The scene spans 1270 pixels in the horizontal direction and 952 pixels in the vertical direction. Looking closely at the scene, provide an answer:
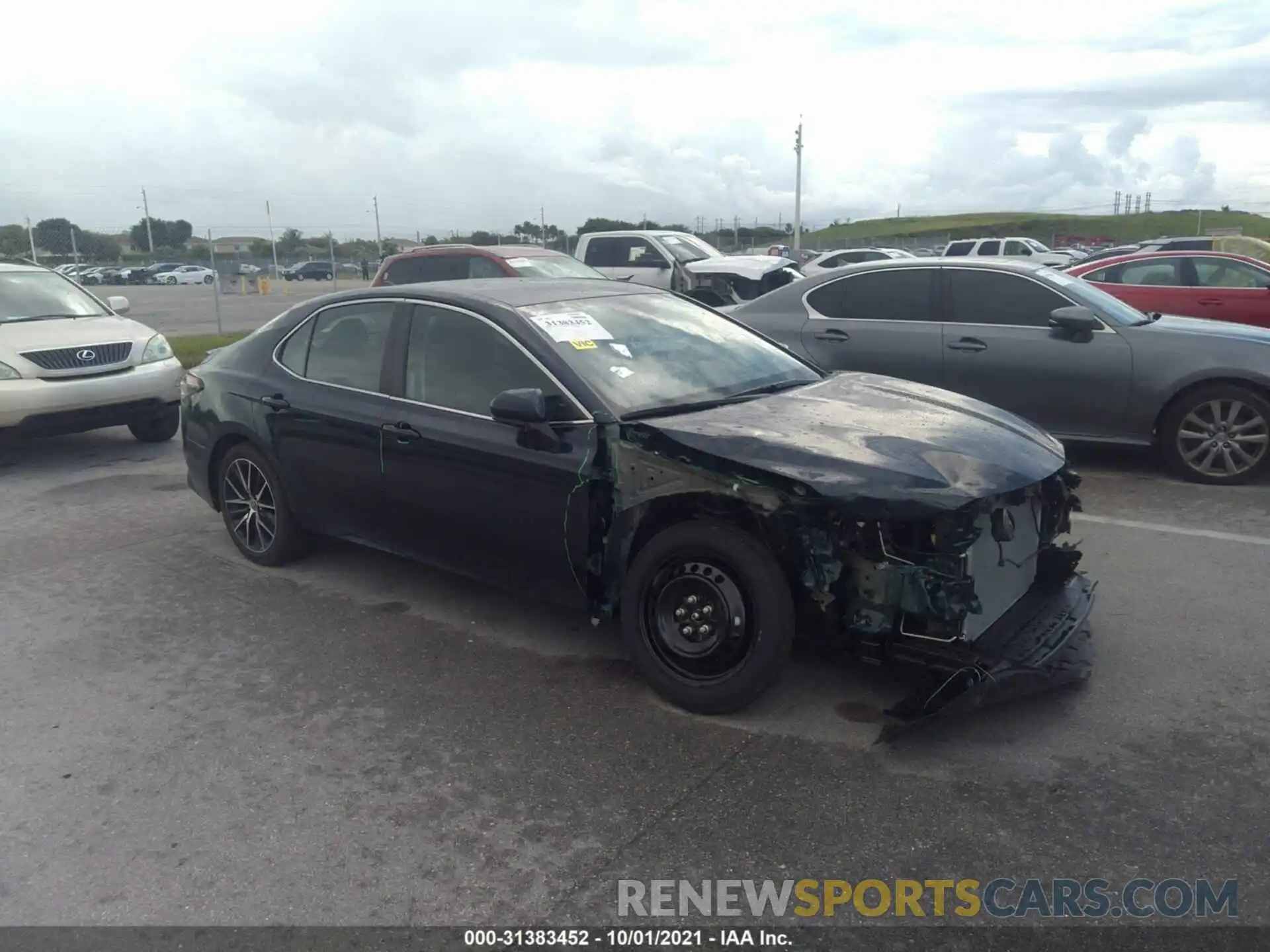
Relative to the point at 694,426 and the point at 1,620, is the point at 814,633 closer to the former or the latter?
the point at 694,426

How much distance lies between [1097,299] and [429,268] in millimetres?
8296

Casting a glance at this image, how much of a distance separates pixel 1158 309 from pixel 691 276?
7.08 m

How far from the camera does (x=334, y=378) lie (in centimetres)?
544

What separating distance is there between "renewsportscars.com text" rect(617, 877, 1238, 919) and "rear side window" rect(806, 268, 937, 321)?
570 centimetres

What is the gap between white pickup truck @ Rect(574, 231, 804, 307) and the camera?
659 inches

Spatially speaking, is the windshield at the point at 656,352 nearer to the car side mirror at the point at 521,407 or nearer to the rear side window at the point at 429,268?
the car side mirror at the point at 521,407

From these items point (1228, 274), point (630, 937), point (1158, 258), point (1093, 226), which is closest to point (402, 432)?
point (630, 937)

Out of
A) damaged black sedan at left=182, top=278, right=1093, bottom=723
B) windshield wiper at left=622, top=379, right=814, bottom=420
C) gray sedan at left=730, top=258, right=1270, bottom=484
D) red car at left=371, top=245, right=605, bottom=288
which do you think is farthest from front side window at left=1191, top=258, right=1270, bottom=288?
windshield wiper at left=622, top=379, right=814, bottom=420

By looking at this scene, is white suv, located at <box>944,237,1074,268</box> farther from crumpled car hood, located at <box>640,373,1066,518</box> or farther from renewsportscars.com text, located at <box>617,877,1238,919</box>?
renewsportscars.com text, located at <box>617,877,1238,919</box>

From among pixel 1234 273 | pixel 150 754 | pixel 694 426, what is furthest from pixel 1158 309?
pixel 150 754

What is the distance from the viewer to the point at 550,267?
13.6 m

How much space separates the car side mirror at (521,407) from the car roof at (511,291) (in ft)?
2.25

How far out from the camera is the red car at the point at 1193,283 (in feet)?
40.2

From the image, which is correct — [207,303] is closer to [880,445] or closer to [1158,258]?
[1158,258]
